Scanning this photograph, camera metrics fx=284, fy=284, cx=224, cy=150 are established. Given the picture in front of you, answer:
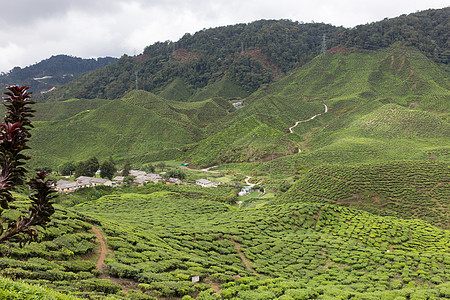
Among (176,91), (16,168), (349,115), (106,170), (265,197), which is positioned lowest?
(265,197)

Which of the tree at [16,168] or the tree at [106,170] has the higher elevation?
the tree at [16,168]

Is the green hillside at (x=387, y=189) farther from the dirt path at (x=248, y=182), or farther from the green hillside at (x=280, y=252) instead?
A: the dirt path at (x=248, y=182)

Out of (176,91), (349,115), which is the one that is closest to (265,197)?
(349,115)

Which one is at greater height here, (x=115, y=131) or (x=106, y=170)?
A: (x=115, y=131)

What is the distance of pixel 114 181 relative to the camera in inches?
2490

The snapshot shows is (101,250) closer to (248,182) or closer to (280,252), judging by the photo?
(280,252)

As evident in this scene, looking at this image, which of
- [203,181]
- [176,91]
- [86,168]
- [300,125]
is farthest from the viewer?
[176,91]

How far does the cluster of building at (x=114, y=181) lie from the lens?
54.4m

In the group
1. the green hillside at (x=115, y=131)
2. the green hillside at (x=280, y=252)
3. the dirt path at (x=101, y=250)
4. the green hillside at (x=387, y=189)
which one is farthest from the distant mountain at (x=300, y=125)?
the dirt path at (x=101, y=250)

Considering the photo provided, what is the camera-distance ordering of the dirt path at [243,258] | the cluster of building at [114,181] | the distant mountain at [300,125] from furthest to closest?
the distant mountain at [300,125] < the cluster of building at [114,181] < the dirt path at [243,258]

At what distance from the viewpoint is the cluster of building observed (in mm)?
54438

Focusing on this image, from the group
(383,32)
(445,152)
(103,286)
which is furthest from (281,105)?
(103,286)

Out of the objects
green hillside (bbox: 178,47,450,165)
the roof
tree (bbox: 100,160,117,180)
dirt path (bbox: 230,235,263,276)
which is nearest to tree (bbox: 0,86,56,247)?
dirt path (bbox: 230,235,263,276)

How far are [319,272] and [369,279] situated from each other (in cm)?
338
